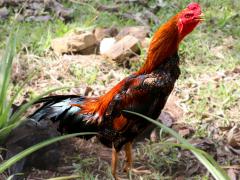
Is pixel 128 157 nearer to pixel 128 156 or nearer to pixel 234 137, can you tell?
pixel 128 156

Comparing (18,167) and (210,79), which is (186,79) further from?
(18,167)

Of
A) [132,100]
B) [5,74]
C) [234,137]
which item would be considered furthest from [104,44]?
[132,100]

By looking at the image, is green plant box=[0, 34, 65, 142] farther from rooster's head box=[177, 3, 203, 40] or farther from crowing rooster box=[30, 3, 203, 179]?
rooster's head box=[177, 3, 203, 40]

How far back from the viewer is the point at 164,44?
2.85 meters

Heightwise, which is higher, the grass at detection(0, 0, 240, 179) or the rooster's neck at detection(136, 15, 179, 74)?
the rooster's neck at detection(136, 15, 179, 74)

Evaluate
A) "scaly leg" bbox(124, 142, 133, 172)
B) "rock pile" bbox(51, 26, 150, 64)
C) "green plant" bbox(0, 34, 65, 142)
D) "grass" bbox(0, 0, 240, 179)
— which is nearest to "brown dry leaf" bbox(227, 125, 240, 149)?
"grass" bbox(0, 0, 240, 179)

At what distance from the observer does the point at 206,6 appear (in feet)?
18.5

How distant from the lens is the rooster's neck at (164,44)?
2.85 metres

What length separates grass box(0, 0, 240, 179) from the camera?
3.92 m

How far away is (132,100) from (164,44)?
405mm

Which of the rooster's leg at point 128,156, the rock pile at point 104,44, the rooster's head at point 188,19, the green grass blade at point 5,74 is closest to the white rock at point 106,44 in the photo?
the rock pile at point 104,44

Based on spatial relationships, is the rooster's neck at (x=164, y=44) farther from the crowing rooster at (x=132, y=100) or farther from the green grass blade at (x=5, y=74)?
the green grass blade at (x=5, y=74)

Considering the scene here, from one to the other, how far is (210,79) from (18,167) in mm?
1973

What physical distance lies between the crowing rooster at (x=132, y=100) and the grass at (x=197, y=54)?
1.30ft
